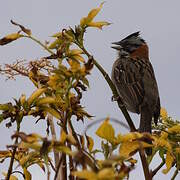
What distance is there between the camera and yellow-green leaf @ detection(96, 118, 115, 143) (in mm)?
1799

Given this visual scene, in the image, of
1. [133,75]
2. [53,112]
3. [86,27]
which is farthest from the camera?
[133,75]

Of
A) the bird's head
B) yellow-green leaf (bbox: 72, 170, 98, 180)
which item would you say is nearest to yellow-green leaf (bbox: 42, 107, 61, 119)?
yellow-green leaf (bbox: 72, 170, 98, 180)

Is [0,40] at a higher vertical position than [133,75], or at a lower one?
lower

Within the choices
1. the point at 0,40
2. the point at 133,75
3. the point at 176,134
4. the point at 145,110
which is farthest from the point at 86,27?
the point at 133,75

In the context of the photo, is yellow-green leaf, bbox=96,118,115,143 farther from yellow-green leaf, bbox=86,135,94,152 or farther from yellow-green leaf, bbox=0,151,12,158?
yellow-green leaf, bbox=0,151,12,158

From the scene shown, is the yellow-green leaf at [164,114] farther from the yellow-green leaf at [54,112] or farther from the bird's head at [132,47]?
the bird's head at [132,47]

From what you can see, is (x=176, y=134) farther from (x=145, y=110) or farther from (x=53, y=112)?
(x=145, y=110)

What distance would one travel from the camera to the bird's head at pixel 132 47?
919 centimetres

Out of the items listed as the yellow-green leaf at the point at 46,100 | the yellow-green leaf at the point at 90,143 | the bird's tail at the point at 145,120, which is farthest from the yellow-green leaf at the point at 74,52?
the bird's tail at the point at 145,120

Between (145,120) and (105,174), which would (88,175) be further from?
(145,120)

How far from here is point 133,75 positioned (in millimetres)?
8422

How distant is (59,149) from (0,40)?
1258mm

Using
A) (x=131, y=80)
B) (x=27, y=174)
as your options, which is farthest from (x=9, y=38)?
(x=131, y=80)

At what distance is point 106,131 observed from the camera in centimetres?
182
